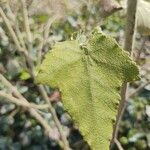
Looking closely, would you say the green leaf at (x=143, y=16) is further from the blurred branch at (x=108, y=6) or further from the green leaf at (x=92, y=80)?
the green leaf at (x=92, y=80)

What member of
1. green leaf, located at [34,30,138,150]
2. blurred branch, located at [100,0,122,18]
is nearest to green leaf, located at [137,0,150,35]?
blurred branch, located at [100,0,122,18]

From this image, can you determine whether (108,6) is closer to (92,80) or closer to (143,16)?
(143,16)

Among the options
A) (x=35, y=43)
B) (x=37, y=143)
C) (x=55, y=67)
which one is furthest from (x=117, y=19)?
(x=55, y=67)

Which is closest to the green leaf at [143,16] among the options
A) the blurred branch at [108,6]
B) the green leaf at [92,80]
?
the blurred branch at [108,6]

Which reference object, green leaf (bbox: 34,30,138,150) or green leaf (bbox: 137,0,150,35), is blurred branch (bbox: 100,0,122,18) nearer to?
green leaf (bbox: 137,0,150,35)

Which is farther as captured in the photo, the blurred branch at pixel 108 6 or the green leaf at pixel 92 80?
the blurred branch at pixel 108 6

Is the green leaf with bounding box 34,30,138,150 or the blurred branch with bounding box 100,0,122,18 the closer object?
the green leaf with bounding box 34,30,138,150

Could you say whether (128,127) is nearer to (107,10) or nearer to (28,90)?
(28,90)

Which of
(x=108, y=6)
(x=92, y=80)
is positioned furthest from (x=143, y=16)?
(x=92, y=80)
